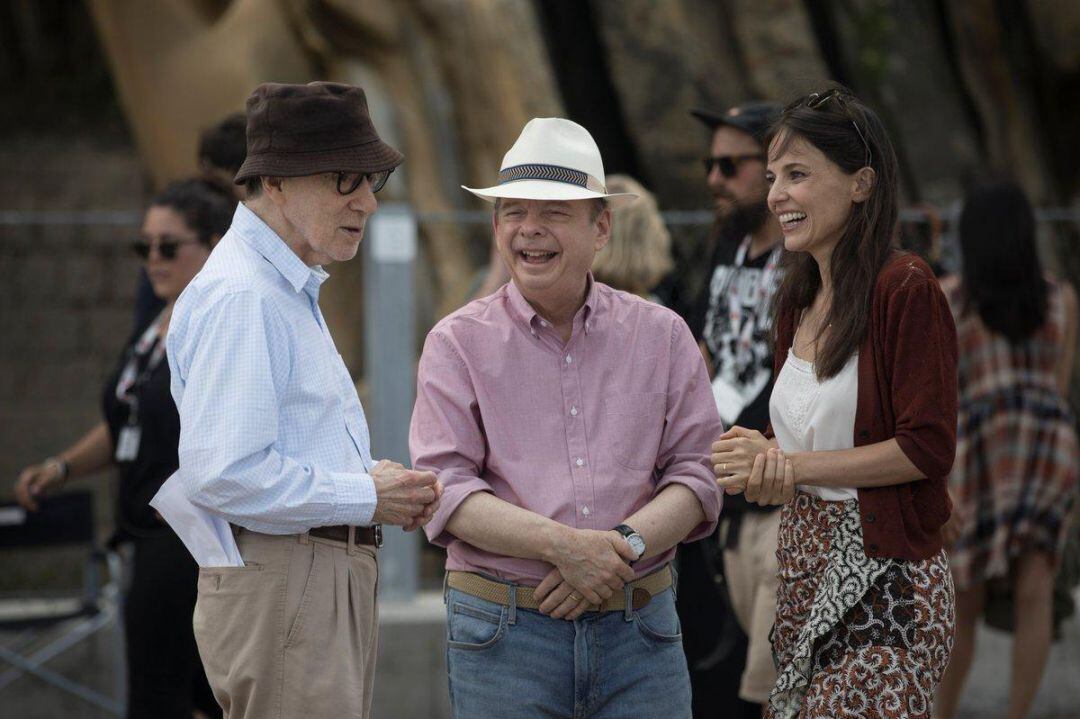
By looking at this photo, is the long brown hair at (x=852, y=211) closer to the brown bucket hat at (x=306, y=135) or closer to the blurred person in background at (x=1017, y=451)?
the brown bucket hat at (x=306, y=135)

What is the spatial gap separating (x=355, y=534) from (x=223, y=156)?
1.87m

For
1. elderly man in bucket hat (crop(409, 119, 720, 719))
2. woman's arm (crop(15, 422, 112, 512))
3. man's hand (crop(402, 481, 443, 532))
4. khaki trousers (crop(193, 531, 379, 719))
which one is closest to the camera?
khaki trousers (crop(193, 531, 379, 719))

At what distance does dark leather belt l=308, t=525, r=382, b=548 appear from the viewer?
2.65 metres

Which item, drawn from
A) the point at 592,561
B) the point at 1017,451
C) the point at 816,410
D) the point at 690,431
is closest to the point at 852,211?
the point at 816,410

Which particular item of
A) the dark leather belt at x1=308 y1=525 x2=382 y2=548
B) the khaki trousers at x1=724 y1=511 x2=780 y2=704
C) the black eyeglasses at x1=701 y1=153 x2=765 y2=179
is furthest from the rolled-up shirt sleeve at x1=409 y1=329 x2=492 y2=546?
the black eyeglasses at x1=701 y1=153 x2=765 y2=179

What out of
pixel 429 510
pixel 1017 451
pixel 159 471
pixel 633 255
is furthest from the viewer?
pixel 1017 451

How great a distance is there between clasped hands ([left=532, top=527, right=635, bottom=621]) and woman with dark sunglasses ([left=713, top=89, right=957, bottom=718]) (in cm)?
27

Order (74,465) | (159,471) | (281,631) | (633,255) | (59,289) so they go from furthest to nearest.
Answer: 1. (59,289)
2. (74,465)
3. (633,255)
4. (159,471)
5. (281,631)

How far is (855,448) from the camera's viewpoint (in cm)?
279

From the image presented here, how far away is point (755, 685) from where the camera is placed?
3.65 meters

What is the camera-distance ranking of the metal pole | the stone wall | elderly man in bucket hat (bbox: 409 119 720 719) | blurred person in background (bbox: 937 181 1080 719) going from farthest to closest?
the stone wall < the metal pole < blurred person in background (bbox: 937 181 1080 719) < elderly man in bucket hat (bbox: 409 119 720 719)

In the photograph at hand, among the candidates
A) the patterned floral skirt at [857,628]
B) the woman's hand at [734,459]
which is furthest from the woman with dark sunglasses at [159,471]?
the patterned floral skirt at [857,628]

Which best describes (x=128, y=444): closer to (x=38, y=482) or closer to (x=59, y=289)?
(x=38, y=482)

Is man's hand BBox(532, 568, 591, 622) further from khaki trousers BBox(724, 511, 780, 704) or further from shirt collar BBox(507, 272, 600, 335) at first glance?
khaki trousers BBox(724, 511, 780, 704)
